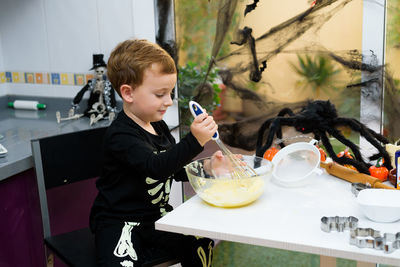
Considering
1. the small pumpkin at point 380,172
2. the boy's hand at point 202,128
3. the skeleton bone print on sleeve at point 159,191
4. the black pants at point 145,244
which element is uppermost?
the boy's hand at point 202,128

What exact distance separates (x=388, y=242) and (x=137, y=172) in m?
0.61

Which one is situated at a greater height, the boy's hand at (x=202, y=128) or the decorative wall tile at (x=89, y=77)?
the decorative wall tile at (x=89, y=77)

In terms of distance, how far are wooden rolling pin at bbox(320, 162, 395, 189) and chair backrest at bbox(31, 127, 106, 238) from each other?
0.67 meters

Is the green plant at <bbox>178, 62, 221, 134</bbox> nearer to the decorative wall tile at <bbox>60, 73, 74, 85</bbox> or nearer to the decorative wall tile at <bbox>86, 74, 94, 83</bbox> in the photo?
the decorative wall tile at <bbox>86, 74, 94, 83</bbox>

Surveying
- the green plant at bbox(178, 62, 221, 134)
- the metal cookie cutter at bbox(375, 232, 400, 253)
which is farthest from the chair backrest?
the metal cookie cutter at bbox(375, 232, 400, 253)

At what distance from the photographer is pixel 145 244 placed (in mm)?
1237

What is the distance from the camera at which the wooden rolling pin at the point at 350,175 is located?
3.82 ft

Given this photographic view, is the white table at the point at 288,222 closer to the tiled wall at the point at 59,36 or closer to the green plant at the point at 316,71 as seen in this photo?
the green plant at the point at 316,71

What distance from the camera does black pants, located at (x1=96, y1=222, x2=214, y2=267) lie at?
1.18m

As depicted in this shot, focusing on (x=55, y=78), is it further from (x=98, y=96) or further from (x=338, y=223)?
(x=338, y=223)

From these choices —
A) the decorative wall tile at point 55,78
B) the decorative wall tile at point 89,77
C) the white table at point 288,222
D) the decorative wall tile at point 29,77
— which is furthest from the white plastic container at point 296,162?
the decorative wall tile at point 29,77

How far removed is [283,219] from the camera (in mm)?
1000

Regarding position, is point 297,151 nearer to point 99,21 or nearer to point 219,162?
point 219,162

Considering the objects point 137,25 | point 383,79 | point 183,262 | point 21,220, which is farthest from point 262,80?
point 21,220
